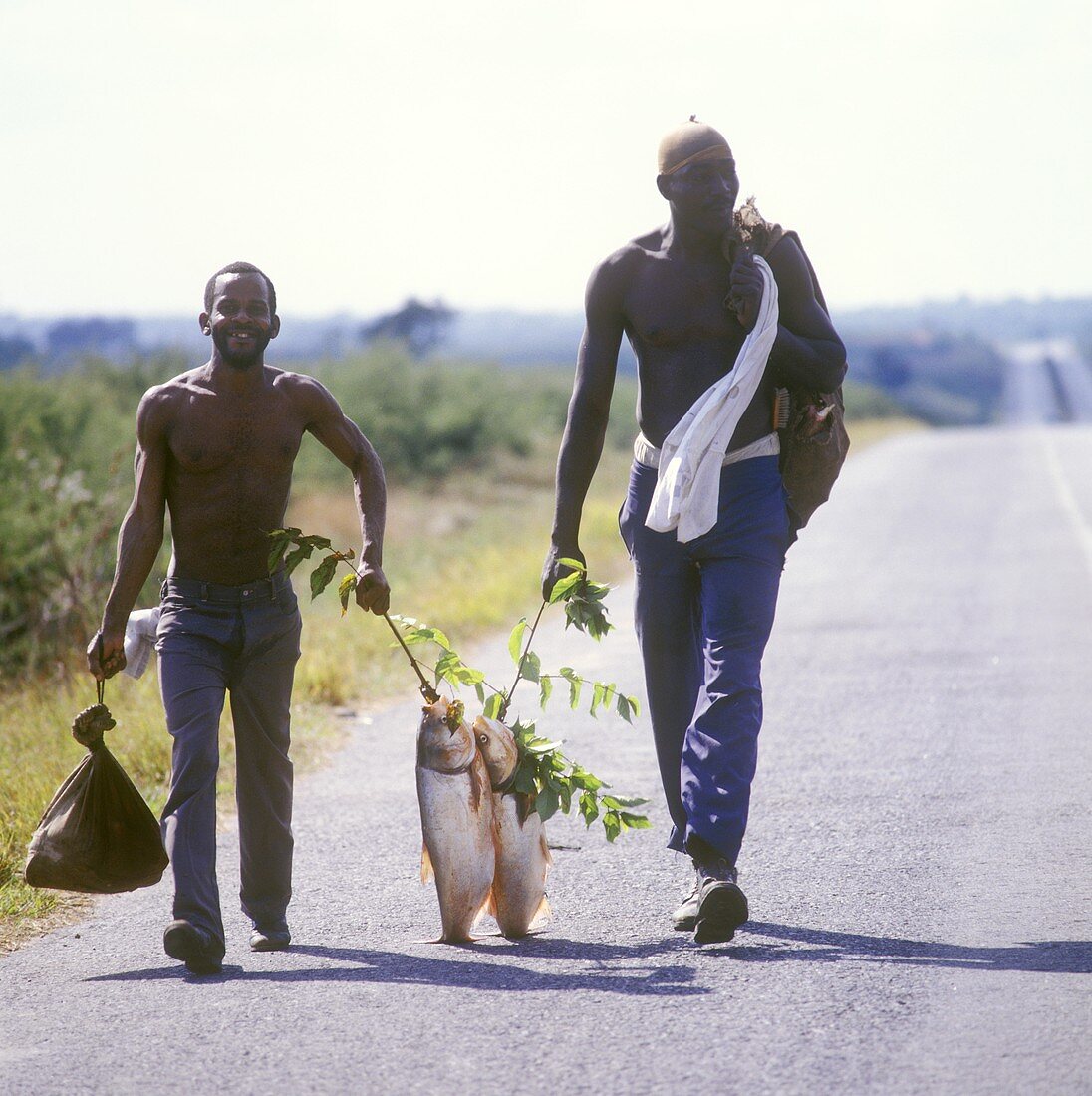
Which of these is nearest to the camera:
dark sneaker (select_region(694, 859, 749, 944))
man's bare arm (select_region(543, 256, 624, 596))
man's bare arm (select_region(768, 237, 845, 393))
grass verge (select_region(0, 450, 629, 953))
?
dark sneaker (select_region(694, 859, 749, 944))

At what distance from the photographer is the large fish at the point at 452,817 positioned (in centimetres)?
480

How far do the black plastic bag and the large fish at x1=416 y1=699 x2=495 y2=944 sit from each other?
0.75m

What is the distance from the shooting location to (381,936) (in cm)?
496

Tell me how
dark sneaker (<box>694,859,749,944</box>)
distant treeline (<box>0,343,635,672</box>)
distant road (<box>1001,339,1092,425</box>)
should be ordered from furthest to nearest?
1. distant road (<box>1001,339,1092,425</box>)
2. distant treeline (<box>0,343,635,672</box>)
3. dark sneaker (<box>694,859,749,944</box>)

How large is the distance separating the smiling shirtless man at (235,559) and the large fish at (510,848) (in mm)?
527

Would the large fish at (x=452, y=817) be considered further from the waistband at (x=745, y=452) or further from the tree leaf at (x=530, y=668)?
the waistband at (x=745, y=452)

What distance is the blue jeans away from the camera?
4812 mm

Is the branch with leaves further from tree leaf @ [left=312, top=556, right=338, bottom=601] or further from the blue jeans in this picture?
the blue jeans

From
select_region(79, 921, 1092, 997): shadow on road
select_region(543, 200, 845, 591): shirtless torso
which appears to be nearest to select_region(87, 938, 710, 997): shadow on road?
select_region(79, 921, 1092, 997): shadow on road

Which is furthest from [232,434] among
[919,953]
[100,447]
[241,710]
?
[100,447]

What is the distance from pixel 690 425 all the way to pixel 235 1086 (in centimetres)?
→ 211

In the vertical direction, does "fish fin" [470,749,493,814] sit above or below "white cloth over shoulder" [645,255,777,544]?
below

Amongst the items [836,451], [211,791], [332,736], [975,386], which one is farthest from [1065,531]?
[975,386]

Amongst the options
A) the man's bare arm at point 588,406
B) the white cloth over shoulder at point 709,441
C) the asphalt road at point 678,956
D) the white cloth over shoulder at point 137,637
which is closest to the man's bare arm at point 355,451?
the man's bare arm at point 588,406
